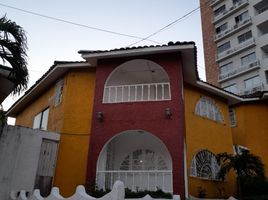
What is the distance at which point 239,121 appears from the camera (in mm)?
19984

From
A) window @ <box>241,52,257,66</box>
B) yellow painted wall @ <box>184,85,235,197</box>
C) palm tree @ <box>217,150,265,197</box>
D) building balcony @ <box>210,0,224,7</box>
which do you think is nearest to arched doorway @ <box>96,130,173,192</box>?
yellow painted wall @ <box>184,85,235,197</box>

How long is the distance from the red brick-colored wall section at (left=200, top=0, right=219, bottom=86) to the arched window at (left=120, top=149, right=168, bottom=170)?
89.8 feet

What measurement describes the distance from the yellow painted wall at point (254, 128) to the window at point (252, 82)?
592 inches

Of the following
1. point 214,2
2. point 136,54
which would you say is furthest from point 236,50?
point 136,54

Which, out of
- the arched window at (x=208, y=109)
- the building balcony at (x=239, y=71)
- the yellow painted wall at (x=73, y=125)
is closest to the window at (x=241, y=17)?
the building balcony at (x=239, y=71)

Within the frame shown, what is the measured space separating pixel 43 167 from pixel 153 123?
518 centimetres

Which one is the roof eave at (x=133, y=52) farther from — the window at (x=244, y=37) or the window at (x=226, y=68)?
the window at (x=244, y=37)

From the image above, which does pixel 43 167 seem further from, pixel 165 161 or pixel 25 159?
pixel 165 161

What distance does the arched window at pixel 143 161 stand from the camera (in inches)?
544

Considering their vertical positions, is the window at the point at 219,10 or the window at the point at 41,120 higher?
the window at the point at 219,10

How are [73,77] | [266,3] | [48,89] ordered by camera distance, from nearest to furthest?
[73,77]
[48,89]
[266,3]

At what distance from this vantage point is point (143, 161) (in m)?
14.1

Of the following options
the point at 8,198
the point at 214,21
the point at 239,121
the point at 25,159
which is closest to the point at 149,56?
the point at 25,159

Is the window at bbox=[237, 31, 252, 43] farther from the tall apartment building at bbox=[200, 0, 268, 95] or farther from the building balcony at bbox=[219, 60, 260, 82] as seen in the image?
the building balcony at bbox=[219, 60, 260, 82]
